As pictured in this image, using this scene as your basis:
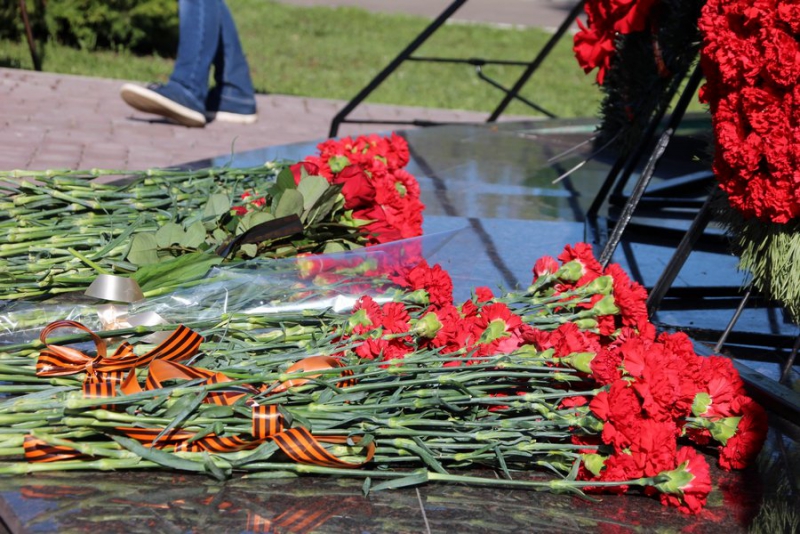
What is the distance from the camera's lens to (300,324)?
5.82 feet

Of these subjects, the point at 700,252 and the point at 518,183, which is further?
the point at 518,183

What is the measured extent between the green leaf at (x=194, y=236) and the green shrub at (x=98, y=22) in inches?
281

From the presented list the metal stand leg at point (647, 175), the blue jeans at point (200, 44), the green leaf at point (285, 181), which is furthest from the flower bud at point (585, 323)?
the blue jeans at point (200, 44)

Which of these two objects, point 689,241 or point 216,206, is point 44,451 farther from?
point 689,241

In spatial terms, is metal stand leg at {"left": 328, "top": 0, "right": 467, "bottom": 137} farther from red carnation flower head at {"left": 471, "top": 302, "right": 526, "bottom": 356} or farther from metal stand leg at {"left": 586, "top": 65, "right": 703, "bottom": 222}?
red carnation flower head at {"left": 471, "top": 302, "right": 526, "bottom": 356}

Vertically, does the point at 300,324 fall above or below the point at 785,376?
above

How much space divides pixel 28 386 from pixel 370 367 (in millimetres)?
551

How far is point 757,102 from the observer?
1732 millimetres

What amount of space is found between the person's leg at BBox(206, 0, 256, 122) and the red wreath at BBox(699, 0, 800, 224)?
4.59 m

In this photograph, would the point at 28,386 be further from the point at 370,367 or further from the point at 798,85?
the point at 798,85

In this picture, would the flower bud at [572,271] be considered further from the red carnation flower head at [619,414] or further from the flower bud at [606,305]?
the red carnation flower head at [619,414]

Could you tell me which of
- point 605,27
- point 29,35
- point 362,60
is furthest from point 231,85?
point 605,27

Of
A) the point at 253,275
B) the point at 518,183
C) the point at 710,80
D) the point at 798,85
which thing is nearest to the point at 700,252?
the point at 518,183

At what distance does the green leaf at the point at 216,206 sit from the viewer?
2.19 m
